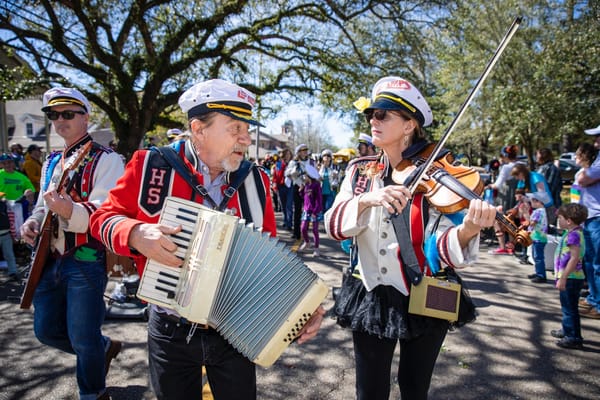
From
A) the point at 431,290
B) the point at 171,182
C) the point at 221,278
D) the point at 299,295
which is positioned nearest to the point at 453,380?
the point at 431,290

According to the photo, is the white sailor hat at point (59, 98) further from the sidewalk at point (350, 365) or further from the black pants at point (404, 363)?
the black pants at point (404, 363)

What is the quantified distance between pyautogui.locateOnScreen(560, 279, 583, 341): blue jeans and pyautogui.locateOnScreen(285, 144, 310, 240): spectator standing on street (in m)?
6.11

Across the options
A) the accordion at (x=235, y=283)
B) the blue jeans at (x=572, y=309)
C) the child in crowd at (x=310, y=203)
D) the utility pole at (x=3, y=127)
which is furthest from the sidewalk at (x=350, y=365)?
the utility pole at (x=3, y=127)

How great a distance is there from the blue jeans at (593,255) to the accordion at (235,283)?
4.53 metres

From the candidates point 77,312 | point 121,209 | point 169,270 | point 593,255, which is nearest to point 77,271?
point 77,312

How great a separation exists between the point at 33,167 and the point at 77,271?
822cm

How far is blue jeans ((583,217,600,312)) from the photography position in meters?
4.83

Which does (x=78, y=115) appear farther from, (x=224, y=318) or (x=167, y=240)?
(x=224, y=318)

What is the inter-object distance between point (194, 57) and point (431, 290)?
12.9 m

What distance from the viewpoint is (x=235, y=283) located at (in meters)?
1.78

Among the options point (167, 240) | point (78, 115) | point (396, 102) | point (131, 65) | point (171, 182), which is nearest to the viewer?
point (167, 240)

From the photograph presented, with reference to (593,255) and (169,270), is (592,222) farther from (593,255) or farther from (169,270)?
(169,270)

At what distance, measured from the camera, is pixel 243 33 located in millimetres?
13539

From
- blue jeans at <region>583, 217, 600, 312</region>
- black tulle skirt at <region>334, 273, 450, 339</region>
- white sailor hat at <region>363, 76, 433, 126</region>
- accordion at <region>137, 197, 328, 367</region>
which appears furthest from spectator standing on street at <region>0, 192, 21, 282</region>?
blue jeans at <region>583, 217, 600, 312</region>
